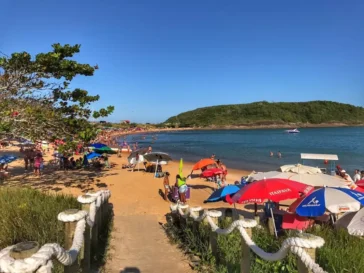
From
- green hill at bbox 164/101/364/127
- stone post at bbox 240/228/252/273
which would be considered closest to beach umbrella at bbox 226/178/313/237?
stone post at bbox 240/228/252/273

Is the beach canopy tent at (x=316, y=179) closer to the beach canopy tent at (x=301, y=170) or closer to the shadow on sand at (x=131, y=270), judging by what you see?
the beach canopy tent at (x=301, y=170)

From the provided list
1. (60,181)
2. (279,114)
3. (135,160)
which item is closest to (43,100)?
(60,181)

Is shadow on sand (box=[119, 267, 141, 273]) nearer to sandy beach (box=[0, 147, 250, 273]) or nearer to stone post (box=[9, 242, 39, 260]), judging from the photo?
sandy beach (box=[0, 147, 250, 273])

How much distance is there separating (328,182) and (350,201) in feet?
8.85

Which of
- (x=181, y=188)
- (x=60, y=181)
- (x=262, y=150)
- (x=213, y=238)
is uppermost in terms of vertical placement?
(x=213, y=238)

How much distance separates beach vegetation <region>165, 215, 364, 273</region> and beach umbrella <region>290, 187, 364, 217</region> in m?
0.56

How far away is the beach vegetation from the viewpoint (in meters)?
3.85

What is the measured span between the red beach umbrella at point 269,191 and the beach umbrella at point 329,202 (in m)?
0.44

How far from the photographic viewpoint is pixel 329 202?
20.6 feet

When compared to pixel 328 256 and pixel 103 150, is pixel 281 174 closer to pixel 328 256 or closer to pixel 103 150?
pixel 328 256

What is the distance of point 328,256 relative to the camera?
12.9ft

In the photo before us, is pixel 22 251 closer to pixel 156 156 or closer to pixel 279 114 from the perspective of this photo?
pixel 156 156

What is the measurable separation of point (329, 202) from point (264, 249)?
2253mm

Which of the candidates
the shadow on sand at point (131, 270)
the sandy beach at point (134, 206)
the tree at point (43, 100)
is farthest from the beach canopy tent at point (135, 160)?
the shadow on sand at point (131, 270)
